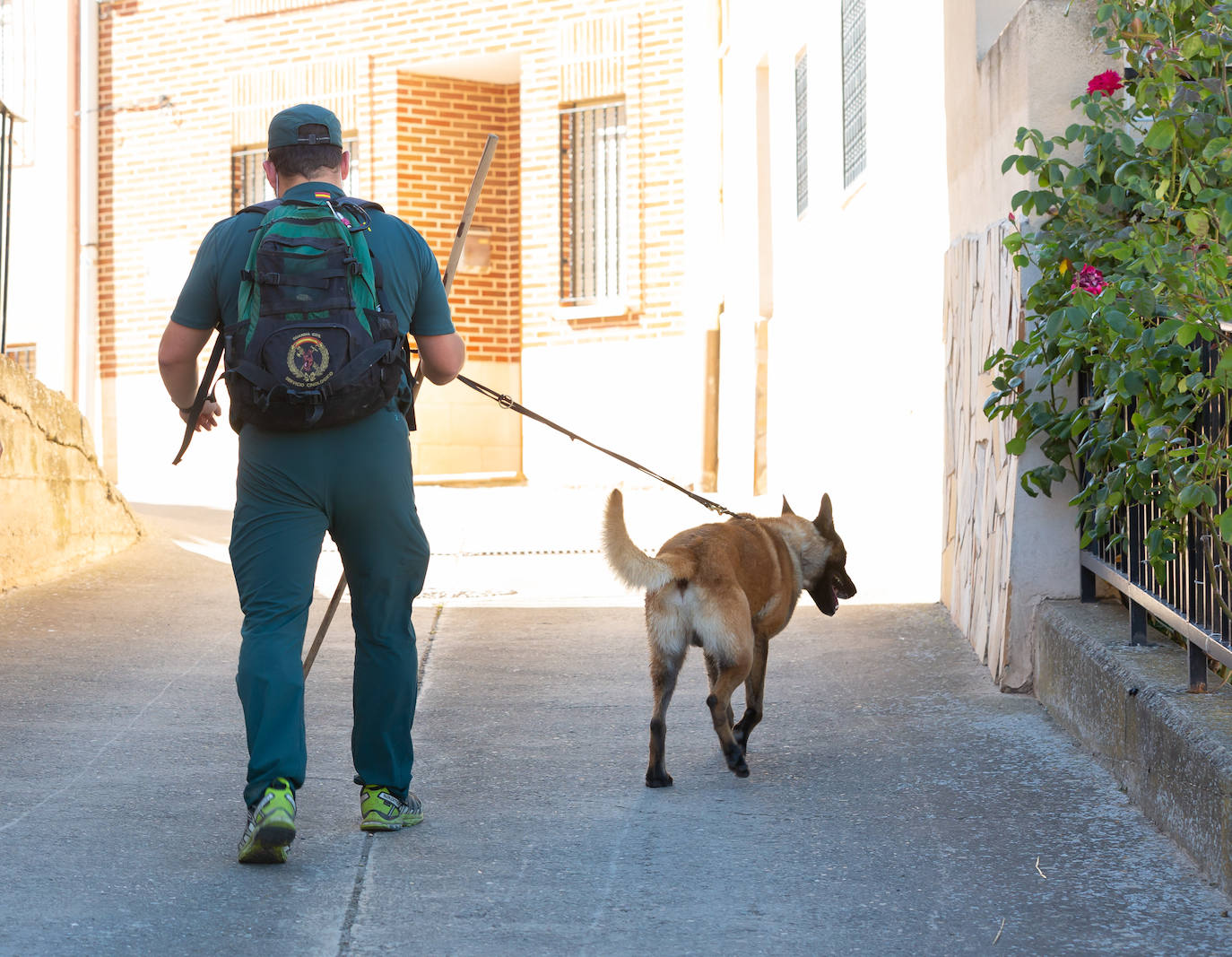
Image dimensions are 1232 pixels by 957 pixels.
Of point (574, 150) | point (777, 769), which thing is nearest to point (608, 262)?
point (574, 150)

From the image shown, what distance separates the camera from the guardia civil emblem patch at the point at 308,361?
12.4 ft

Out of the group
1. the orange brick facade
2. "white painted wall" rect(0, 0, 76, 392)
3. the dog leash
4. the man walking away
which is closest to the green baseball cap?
the man walking away


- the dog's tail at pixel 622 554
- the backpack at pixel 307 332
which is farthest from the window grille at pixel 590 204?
the backpack at pixel 307 332

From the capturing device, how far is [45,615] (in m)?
7.79

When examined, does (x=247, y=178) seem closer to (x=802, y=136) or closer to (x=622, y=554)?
(x=802, y=136)

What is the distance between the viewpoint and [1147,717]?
434 cm

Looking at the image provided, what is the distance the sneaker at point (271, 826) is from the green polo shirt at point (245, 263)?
1.17 metres

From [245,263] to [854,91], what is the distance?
731 cm

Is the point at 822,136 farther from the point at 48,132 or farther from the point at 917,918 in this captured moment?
the point at 48,132

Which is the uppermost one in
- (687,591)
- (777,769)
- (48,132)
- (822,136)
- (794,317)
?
(48,132)

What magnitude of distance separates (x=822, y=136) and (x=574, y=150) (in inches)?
204

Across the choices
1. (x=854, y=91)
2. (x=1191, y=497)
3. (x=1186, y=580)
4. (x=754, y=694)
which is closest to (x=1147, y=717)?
(x=1186, y=580)

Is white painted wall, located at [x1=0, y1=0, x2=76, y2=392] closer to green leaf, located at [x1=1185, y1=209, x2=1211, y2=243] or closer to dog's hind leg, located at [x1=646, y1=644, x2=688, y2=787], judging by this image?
dog's hind leg, located at [x1=646, y1=644, x2=688, y2=787]

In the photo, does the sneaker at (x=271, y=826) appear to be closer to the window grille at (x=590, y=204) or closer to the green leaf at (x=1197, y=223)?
the green leaf at (x=1197, y=223)
